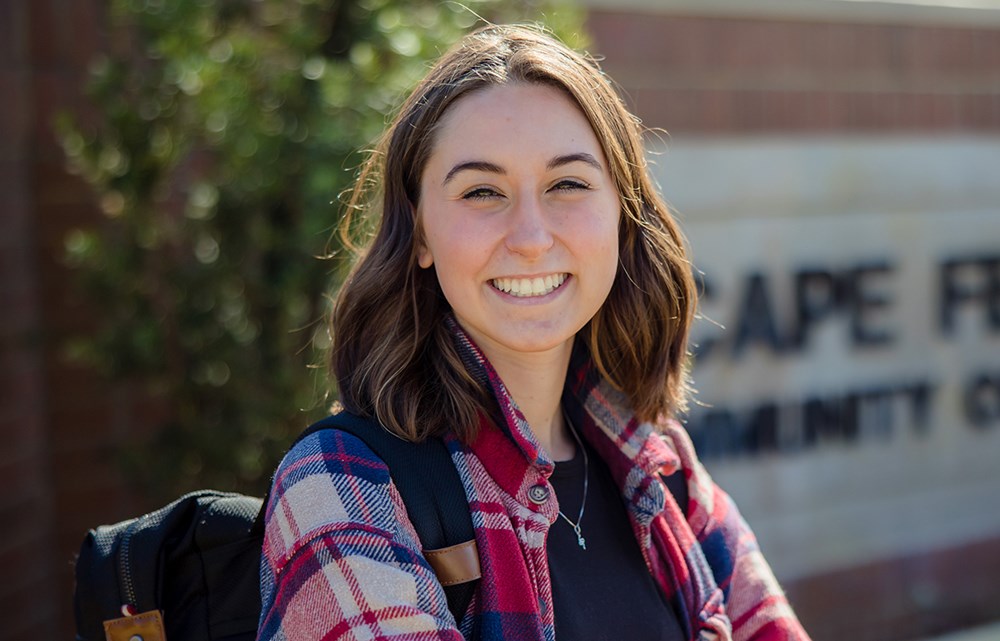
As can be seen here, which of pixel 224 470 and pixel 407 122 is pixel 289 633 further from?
pixel 224 470

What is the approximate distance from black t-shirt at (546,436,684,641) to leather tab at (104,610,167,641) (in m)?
0.55

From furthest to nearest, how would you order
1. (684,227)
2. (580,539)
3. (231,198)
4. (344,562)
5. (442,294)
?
(684,227) < (231,198) < (442,294) < (580,539) < (344,562)

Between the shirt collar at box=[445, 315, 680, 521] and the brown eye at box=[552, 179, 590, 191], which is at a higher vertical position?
the brown eye at box=[552, 179, 590, 191]

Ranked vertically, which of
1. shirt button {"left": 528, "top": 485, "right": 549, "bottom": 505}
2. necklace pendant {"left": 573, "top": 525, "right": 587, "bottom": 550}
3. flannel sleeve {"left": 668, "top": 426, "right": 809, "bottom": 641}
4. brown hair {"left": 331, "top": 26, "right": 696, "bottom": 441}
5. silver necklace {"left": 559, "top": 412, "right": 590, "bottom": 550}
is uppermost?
brown hair {"left": 331, "top": 26, "right": 696, "bottom": 441}

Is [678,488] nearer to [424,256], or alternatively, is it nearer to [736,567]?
[736,567]

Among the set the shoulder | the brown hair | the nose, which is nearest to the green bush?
the brown hair

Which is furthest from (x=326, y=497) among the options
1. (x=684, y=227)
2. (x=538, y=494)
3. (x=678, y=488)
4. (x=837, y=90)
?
(x=837, y=90)

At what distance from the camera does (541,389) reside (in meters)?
1.93

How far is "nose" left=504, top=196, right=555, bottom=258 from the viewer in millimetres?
1712

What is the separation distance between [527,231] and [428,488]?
413 millimetres

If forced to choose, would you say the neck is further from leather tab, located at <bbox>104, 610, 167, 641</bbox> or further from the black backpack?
leather tab, located at <bbox>104, 610, 167, 641</bbox>

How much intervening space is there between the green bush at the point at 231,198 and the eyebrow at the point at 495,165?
1051 mm

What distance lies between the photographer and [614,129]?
1895mm

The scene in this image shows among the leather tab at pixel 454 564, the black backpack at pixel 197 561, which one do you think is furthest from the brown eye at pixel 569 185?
the leather tab at pixel 454 564
